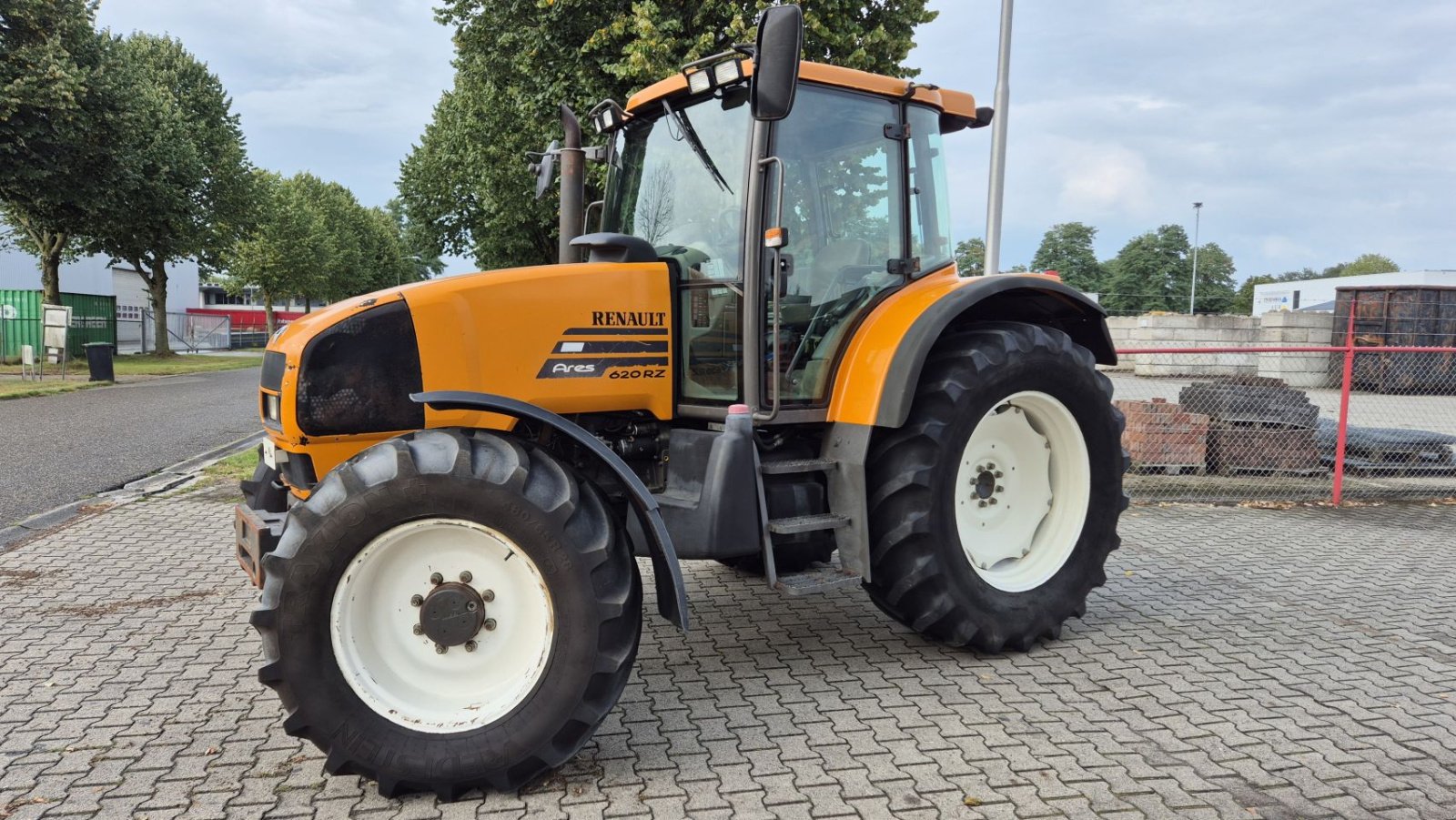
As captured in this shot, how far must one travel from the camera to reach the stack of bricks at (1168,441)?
8625 mm

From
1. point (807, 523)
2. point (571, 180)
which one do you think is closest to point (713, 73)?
point (571, 180)

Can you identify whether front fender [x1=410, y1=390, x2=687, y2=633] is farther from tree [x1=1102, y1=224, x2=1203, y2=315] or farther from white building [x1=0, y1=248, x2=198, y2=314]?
tree [x1=1102, y1=224, x2=1203, y2=315]

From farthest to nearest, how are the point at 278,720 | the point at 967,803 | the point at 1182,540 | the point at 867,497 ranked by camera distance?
1. the point at 1182,540
2. the point at 867,497
3. the point at 278,720
4. the point at 967,803

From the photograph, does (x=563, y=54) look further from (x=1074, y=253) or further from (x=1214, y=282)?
(x=1214, y=282)

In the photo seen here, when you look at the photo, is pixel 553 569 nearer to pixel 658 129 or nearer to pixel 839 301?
pixel 839 301

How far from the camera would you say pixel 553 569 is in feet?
9.73

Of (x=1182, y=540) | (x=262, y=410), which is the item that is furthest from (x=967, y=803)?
(x=1182, y=540)

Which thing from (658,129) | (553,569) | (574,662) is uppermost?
(658,129)

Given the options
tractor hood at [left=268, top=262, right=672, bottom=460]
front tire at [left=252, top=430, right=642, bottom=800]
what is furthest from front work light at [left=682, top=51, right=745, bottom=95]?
front tire at [left=252, top=430, right=642, bottom=800]

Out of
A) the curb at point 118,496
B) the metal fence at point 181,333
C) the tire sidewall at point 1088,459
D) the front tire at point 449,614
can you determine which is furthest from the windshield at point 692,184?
the metal fence at point 181,333

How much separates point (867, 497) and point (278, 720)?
2.44 m

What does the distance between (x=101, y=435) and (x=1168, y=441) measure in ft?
39.4

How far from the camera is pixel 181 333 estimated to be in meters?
42.6

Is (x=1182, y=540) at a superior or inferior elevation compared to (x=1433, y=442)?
inferior
